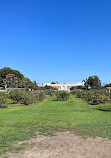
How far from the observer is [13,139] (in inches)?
224

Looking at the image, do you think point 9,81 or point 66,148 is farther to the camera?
point 9,81

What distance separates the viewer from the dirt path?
14.4 feet

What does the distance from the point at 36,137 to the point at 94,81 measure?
62829 millimetres

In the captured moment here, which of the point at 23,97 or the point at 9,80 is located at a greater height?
the point at 9,80

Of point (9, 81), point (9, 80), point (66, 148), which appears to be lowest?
point (66, 148)

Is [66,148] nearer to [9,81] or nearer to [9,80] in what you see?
[9,81]

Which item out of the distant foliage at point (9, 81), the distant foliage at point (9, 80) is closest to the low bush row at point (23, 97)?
the distant foliage at point (9, 81)

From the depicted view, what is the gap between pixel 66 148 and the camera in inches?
193

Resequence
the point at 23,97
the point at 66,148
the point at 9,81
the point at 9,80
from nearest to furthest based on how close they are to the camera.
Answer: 1. the point at 66,148
2. the point at 23,97
3. the point at 9,81
4. the point at 9,80

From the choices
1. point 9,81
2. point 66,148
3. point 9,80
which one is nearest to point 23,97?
point 66,148

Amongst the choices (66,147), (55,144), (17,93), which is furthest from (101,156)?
(17,93)

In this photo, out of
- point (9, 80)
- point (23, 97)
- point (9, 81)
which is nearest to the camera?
point (23, 97)

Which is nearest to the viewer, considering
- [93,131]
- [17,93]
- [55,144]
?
[55,144]

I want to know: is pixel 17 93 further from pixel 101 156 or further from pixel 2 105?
pixel 101 156
